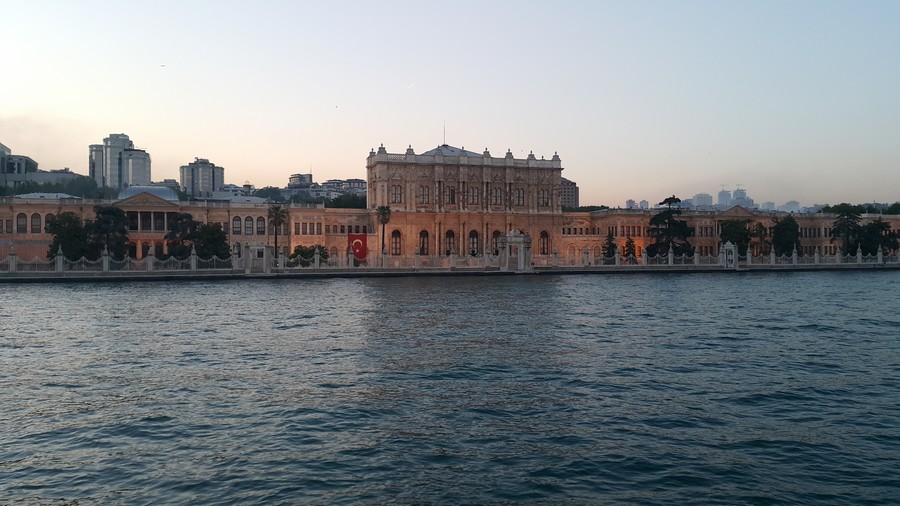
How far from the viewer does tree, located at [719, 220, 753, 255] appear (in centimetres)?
8238

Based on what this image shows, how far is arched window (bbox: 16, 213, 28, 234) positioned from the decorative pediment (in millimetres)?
8312

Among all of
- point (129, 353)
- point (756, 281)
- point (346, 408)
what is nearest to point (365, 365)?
point (346, 408)

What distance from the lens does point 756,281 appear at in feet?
188

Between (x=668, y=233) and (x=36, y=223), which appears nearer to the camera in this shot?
(x=36, y=223)

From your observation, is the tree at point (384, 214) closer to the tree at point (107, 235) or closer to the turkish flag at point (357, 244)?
the turkish flag at point (357, 244)

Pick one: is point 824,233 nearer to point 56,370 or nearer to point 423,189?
point 423,189

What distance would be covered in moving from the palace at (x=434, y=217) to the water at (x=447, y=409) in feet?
155

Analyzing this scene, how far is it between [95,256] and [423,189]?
37.2 metres

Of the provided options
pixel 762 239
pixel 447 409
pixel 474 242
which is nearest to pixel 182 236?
pixel 474 242

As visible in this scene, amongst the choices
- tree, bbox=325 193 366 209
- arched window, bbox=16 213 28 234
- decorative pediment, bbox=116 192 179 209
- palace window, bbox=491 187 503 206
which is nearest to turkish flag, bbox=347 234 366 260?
palace window, bbox=491 187 503 206

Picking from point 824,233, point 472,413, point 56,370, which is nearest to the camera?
point 472,413

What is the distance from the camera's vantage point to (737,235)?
8225 centimetres

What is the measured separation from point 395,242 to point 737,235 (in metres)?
36.3

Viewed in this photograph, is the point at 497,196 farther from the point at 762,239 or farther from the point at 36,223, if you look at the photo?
the point at 36,223
